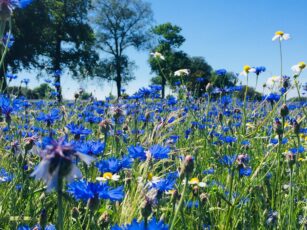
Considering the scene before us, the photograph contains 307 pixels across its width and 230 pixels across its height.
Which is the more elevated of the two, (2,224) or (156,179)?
(156,179)

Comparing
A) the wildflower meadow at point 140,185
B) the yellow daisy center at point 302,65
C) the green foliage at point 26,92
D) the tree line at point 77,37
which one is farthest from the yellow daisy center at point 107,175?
the tree line at point 77,37

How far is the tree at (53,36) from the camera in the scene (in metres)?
22.6

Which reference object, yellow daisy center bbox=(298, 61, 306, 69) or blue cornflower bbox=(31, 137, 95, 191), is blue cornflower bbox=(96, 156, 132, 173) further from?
yellow daisy center bbox=(298, 61, 306, 69)

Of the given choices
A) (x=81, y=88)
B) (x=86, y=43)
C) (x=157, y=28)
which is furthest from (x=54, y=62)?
(x=81, y=88)

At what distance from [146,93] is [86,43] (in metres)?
24.7

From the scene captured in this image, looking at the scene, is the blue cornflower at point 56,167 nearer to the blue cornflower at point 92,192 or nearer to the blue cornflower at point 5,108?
the blue cornflower at point 92,192

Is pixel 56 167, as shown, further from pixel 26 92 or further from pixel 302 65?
pixel 26 92

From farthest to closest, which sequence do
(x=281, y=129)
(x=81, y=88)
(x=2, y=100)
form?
(x=81, y=88), (x=2, y=100), (x=281, y=129)

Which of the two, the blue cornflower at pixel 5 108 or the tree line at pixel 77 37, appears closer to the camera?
the blue cornflower at pixel 5 108

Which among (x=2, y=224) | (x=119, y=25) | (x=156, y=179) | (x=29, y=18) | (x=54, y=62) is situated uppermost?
(x=119, y=25)

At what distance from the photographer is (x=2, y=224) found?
1.52 m

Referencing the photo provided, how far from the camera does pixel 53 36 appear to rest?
979 inches

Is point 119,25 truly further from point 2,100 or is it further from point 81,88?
point 2,100

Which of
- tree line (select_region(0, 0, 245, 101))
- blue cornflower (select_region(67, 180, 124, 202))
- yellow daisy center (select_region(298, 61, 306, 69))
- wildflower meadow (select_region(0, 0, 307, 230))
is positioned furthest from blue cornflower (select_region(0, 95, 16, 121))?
tree line (select_region(0, 0, 245, 101))
